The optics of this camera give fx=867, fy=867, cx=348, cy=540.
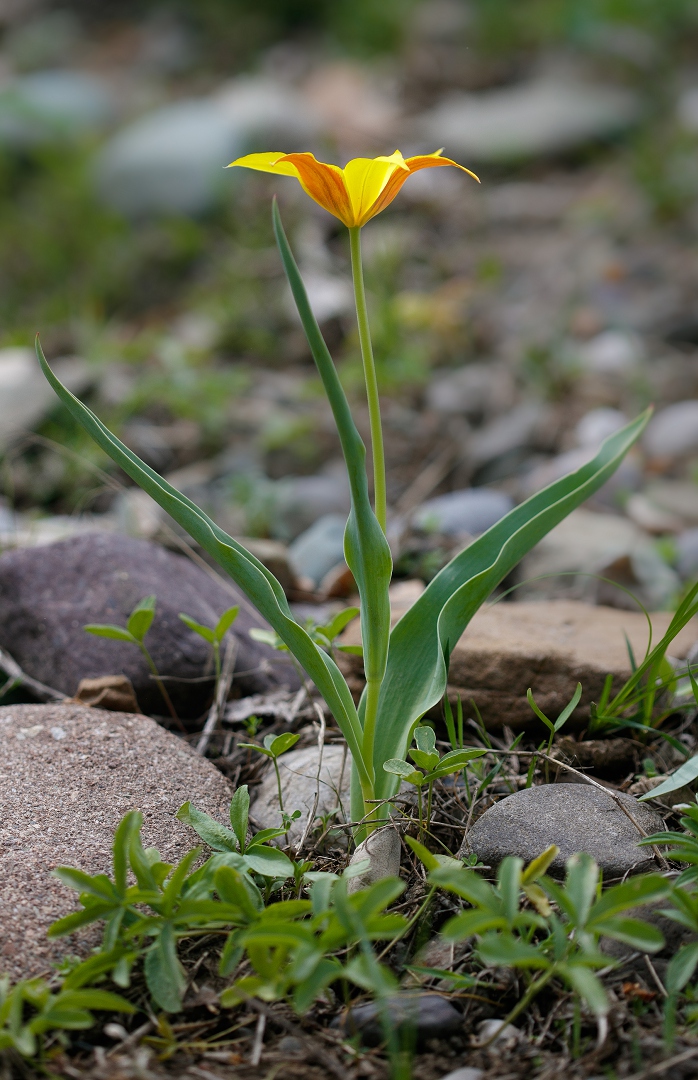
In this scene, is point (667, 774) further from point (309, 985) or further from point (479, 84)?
point (479, 84)

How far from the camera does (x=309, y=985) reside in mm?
774

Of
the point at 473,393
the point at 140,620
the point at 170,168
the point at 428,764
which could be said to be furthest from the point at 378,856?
the point at 170,168

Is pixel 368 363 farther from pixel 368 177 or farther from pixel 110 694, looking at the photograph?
pixel 110 694

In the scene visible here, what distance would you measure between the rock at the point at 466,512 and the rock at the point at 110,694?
0.92 m

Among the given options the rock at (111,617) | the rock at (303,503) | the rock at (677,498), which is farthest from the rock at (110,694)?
the rock at (677,498)

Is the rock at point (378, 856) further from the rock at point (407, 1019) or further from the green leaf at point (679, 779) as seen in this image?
the green leaf at point (679, 779)

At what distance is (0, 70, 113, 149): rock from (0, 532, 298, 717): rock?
15.7ft

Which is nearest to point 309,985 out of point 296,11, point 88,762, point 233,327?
point 88,762

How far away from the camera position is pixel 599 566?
2113mm

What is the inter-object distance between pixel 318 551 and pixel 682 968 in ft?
5.15

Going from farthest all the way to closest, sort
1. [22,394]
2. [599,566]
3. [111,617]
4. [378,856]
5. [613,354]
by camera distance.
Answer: [613,354], [22,394], [599,566], [111,617], [378,856]

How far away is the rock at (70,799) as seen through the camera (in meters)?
0.97

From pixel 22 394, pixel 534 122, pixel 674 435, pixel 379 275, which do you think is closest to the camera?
pixel 22 394

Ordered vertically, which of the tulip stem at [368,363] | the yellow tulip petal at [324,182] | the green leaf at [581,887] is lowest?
the green leaf at [581,887]
